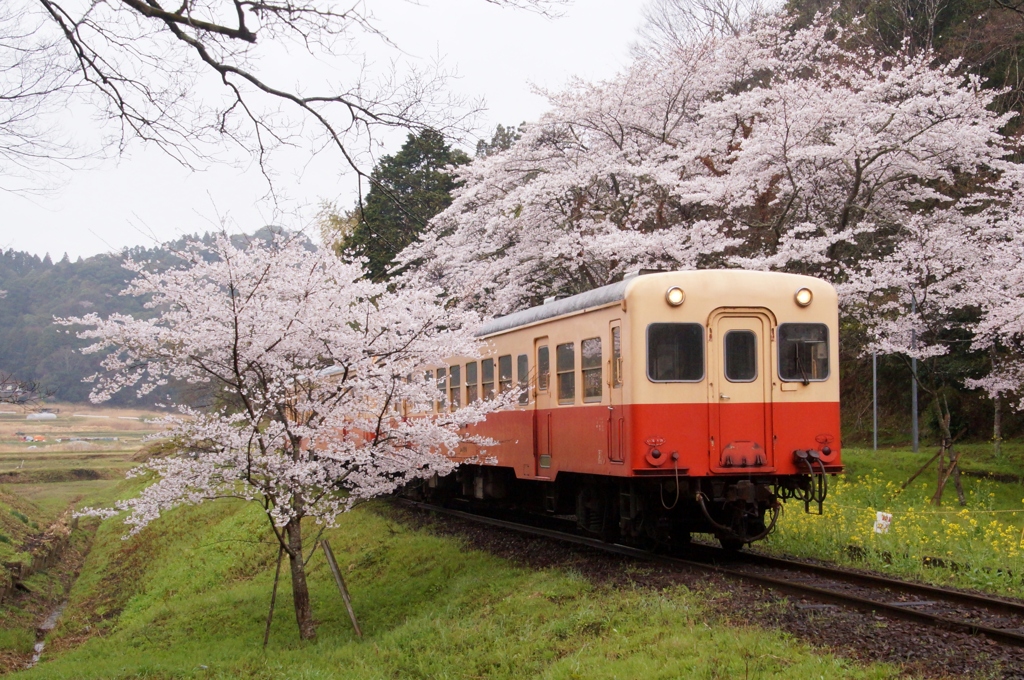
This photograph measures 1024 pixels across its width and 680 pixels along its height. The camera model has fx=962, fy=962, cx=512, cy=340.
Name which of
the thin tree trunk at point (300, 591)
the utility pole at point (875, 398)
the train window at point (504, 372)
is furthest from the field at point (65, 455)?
the utility pole at point (875, 398)

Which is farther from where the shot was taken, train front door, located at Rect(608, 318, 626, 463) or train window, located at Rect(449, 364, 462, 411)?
train window, located at Rect(449, 364, 462, 411)

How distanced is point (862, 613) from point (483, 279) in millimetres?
15369

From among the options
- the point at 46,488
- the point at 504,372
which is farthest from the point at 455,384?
the point at 46,488

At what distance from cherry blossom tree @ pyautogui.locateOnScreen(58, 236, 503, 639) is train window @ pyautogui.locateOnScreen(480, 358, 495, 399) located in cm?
199

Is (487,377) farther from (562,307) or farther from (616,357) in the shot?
(616,357)

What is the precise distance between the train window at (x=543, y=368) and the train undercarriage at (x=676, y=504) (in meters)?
1.11

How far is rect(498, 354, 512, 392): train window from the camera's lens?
12555 millimetres

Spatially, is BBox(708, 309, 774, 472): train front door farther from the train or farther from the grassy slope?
the grassy slope

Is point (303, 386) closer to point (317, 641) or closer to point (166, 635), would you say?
point (317, 641)

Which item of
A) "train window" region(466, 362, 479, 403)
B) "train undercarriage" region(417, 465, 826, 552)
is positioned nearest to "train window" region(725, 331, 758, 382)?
"train undercarriage" region(417, 465, 826, 552)

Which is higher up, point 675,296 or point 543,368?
point 675,296

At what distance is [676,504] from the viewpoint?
948 cm

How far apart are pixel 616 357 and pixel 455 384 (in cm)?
547

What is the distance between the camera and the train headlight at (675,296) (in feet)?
29.9
